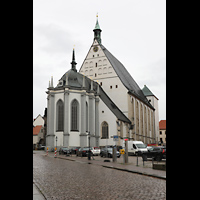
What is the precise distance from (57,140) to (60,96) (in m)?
7.79

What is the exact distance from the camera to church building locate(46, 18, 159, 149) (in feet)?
143

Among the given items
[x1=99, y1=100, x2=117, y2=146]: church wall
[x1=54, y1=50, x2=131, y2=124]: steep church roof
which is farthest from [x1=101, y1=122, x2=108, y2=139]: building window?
[x1=54, y1=50, x2=131, y2=124]: steep church roof

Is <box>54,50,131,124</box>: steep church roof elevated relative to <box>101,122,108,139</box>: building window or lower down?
elevated

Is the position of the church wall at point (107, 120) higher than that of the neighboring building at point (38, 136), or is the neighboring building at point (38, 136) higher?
the church wall at point (107, 120)

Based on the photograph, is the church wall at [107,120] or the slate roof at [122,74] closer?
the church wall at [107,120]

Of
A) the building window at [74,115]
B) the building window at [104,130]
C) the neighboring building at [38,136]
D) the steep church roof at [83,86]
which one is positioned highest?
the steep church roof at [83,86]

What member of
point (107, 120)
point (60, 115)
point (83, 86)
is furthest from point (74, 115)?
point (107, 120)

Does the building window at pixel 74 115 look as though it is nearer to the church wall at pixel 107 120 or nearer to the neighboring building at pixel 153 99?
the church wall at pixel 107 120

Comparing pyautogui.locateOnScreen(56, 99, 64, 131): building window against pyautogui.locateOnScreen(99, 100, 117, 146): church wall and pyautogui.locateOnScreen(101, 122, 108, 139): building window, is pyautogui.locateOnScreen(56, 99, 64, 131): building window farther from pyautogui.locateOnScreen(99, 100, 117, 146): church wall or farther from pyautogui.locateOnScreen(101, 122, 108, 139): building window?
pyautogui.locateOnScreen(101, 122, 108, 139): building window

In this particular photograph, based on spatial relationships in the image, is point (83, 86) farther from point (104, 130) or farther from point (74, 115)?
point (104, 130)

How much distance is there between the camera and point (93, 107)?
4659cm

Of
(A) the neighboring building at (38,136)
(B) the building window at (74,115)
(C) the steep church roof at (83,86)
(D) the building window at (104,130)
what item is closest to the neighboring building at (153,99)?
(C) the steep church roof at (83,86)

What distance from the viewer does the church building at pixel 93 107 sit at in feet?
143

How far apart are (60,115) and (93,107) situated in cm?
629
